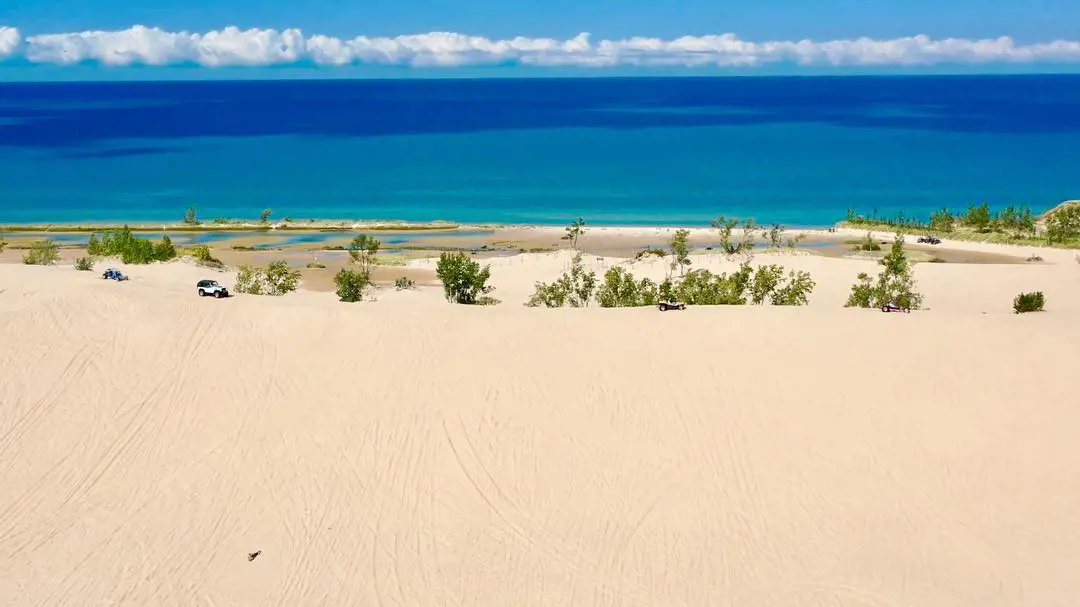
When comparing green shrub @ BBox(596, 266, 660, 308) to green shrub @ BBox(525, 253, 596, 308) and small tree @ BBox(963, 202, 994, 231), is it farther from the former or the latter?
small tree @ BBox(963, 202, 994, 231)

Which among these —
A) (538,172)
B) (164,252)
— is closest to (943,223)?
(538,172)

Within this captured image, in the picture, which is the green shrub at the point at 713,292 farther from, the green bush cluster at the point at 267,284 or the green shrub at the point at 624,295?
the green bush cluster at the point at 267,284

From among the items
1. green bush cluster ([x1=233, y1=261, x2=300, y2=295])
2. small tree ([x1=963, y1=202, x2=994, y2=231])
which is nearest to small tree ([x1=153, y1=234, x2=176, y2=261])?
green bush cluster ([x1=233, y1=261, x2=300, y2=295])

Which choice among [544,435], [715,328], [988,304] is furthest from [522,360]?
[988,304]

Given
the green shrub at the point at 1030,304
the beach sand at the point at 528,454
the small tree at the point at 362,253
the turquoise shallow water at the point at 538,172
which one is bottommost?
the beach sand at the point at 528,454

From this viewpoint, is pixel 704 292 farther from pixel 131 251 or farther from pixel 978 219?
pixel 978 219

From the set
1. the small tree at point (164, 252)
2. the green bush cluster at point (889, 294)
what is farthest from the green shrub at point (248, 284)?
the green bush cluster at point (889, 294)

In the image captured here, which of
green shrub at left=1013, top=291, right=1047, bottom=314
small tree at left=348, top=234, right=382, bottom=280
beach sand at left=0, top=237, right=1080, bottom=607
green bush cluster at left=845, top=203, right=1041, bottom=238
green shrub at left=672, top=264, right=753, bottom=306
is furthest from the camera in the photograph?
green bush cluster at left=845, top=203, right=1041, bottom=238

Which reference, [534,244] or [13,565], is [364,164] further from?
[13,565]
